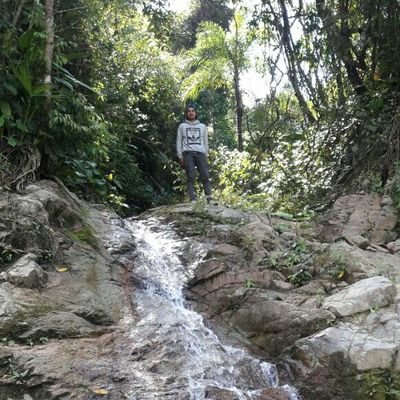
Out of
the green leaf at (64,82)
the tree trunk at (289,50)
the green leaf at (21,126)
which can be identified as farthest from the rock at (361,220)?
the green leaf at (21,126)

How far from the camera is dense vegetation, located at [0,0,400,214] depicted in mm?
6883

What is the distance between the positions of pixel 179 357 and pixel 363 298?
6.28 feet

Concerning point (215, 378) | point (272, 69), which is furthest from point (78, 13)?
point (215, 378)

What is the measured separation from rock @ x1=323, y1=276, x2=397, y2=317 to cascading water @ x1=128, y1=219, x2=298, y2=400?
34.5 inches

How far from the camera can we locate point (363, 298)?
5.12m

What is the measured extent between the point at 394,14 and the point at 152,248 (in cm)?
584

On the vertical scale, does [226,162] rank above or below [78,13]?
below

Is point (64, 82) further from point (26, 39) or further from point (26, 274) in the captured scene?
point (26, 274)

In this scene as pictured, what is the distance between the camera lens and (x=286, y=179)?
10227 mm

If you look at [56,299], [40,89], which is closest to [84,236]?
[56,299]

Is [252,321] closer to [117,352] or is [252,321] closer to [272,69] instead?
[117,352]

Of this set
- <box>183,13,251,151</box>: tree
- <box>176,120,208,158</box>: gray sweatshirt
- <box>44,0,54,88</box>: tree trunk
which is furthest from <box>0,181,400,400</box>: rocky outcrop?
<box>183,13,251,151</box>: tree

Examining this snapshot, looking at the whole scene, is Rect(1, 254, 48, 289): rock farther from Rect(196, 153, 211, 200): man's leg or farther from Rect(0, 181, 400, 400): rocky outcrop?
Rect(196, 153, 211, 200): man's leg

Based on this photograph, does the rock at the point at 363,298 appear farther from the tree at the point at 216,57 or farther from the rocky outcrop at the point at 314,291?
the tree at the point at 216,57
